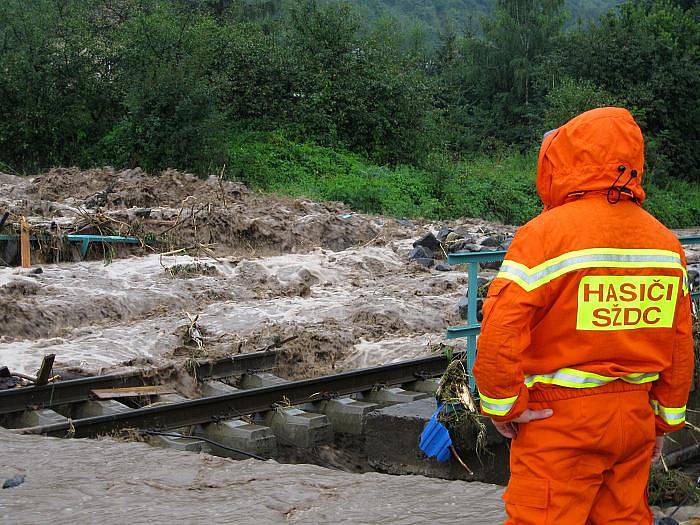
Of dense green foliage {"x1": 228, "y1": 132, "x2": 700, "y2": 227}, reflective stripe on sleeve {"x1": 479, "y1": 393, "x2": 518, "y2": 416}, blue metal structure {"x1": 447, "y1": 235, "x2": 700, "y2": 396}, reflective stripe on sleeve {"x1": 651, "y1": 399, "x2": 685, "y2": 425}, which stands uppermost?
reflective stripe on sleeve {"x1": 479, "y1": 393, "x2": 518, "y2": 416}

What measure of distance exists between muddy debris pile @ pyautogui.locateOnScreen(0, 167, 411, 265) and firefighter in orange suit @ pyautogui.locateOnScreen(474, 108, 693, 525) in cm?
1270

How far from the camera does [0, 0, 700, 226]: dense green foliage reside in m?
27.3

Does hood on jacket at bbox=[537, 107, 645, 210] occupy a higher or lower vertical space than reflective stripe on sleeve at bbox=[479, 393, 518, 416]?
higher

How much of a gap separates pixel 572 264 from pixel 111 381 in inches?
250

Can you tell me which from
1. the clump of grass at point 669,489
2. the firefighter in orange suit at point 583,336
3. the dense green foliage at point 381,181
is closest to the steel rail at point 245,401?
the clump of grass at point 669,489

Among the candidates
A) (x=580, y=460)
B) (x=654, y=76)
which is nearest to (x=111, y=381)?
(x=580, y=460)

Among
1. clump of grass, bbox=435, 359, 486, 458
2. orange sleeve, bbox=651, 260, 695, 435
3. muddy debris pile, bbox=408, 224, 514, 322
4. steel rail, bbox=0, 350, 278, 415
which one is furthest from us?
muddy debris pile, bbox=408, 224, 514, 322

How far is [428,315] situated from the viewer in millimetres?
12531

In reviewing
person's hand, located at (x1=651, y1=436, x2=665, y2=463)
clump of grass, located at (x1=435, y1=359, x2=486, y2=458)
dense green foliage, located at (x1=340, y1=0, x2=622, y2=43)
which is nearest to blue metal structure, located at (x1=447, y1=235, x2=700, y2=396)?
clump of grass, located at (x1=435, y1=359, x2=486, y2=458)

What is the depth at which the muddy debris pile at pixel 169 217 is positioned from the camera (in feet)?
51.0

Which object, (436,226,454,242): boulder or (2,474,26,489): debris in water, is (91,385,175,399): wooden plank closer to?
(2,474,26,489): debris in water

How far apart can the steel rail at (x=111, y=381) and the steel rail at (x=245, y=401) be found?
0.83 m

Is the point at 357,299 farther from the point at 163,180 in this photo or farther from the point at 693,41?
the point at 693,41

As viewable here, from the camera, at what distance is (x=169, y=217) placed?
1719 centimetres
